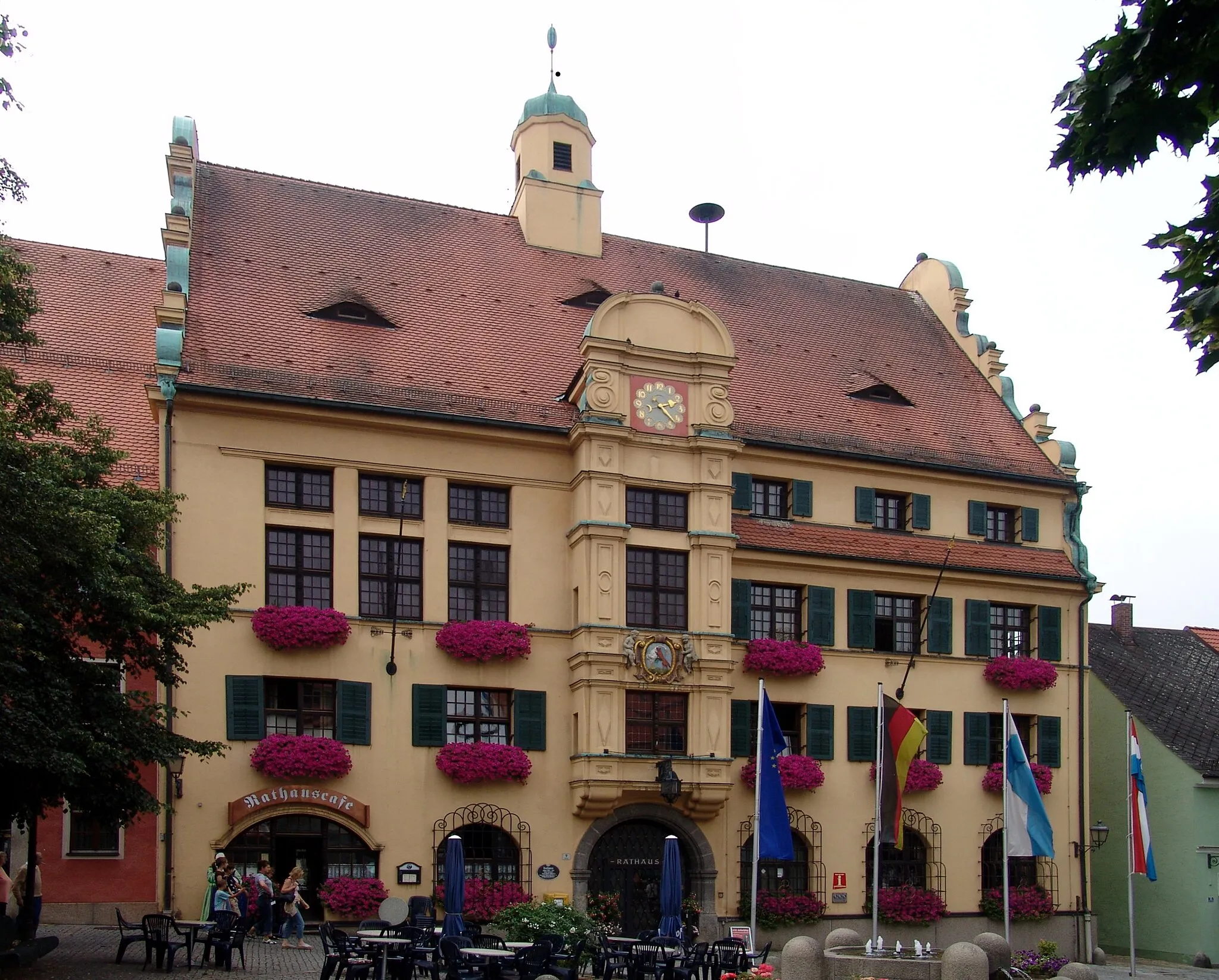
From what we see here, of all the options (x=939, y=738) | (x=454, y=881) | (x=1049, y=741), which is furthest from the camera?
(x=1049, y=741)

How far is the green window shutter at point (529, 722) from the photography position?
91.8 ft

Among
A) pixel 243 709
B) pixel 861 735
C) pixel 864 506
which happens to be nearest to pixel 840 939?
pixel 861 735

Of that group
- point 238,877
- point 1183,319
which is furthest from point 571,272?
point 1183,319

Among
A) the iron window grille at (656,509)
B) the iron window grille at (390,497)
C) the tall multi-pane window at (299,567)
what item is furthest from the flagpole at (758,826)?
the tall multi-pane window at (299,567)

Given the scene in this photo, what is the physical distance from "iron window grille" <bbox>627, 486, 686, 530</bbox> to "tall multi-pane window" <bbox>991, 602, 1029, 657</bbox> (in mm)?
8715

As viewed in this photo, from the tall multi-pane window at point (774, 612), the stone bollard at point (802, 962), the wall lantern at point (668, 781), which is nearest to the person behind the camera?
the stone bollard at point (802, 962)

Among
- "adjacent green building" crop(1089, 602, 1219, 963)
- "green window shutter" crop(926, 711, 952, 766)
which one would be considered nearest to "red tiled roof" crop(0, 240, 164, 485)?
"green window shutter" crop(926, 711, 952, 766)

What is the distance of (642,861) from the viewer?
28562mm

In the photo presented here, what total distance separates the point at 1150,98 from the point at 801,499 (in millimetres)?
24792

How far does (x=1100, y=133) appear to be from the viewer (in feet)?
24.8

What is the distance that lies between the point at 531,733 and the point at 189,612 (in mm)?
8922

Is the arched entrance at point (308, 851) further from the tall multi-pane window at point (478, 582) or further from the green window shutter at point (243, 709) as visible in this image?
the tall multi-pane window at point (478, 582)

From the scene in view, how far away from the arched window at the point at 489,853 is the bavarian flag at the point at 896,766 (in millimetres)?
7178

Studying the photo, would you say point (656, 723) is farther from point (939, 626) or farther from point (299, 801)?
point (939, 626)
